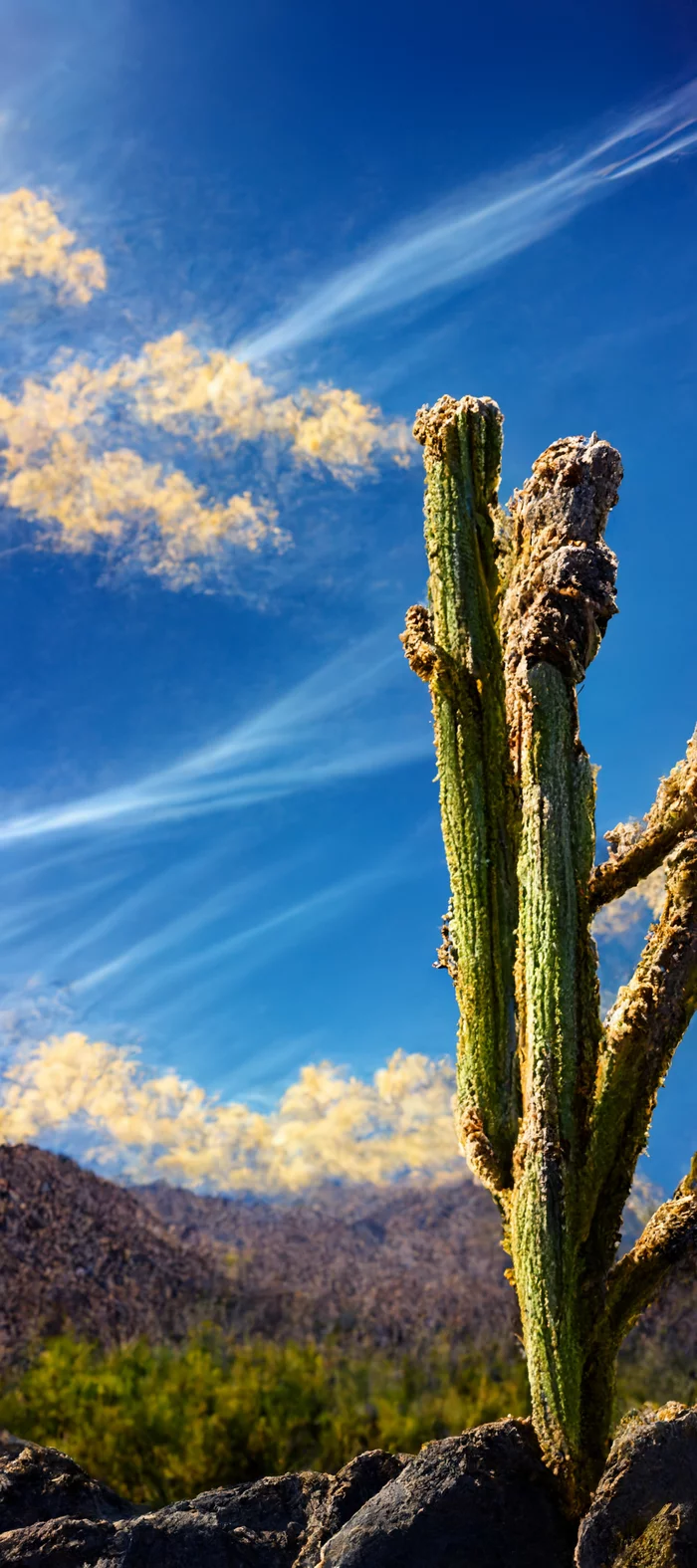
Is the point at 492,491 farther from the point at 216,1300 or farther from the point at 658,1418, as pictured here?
the point at 216,1300

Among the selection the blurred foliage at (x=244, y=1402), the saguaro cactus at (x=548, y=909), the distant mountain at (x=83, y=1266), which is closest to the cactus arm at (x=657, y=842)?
the saguaro cactus at (x=548, y=909)

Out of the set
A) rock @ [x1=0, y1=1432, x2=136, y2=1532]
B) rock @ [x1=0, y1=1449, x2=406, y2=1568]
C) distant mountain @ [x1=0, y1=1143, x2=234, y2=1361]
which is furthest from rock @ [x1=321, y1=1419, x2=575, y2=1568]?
distant mountain @ [x1=0, y1=1143, x2=234, y2=1361]

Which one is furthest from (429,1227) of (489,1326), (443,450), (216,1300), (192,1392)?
(443,450)

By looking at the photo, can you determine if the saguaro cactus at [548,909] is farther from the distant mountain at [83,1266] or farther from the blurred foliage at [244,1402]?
the distant mountain at [83,1266]

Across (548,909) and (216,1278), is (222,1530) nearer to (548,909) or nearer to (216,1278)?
(548,909)

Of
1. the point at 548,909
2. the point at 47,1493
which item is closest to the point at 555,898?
the point at 548,909

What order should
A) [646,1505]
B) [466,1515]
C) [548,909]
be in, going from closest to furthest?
[646,1505], [466,1515], [548,909]

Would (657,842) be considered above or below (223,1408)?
above

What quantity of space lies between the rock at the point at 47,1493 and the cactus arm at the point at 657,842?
9.18ft

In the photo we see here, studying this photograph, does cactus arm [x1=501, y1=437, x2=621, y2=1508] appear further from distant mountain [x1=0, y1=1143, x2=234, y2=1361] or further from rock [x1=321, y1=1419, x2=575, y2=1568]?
distant mountain [x1=0, y1=1143, x2=234, y2=1361]

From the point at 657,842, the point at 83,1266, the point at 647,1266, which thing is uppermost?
the point at 657,842

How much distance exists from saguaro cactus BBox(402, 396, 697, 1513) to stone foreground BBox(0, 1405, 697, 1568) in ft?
0.86

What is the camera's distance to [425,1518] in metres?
3.35

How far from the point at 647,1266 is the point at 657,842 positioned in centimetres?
155
